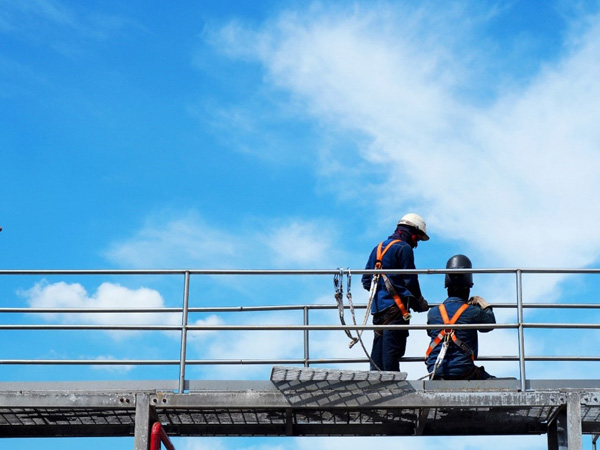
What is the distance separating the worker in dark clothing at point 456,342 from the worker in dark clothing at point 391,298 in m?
0.40

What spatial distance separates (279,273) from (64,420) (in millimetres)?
3247

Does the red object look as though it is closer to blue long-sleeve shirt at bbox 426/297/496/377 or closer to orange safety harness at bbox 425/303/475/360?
blue long-sleeve shirt at bbox 426/297/496/377

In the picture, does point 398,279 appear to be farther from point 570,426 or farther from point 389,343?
point 570,426

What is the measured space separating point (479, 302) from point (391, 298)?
1.02 metres

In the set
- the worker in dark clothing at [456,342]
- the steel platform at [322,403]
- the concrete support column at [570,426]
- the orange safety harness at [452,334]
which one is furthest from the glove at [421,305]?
the concrete support column at [570,426]

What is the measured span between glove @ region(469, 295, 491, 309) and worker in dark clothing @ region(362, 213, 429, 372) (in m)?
0.66

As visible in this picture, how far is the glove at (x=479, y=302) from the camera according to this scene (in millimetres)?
12800

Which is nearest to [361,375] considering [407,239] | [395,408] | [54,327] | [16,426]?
[395,408]

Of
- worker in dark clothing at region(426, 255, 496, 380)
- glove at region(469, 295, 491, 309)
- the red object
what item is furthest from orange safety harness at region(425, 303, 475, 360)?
the red object

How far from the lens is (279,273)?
12.4 m

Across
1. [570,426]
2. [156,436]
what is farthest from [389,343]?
[156,436]

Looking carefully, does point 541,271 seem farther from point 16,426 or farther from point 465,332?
point 16,426

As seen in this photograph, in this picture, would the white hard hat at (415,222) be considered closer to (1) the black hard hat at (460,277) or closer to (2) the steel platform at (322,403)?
(1) the black hard hat at (460,277)

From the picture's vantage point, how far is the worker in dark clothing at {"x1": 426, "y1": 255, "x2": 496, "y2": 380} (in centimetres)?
1257
